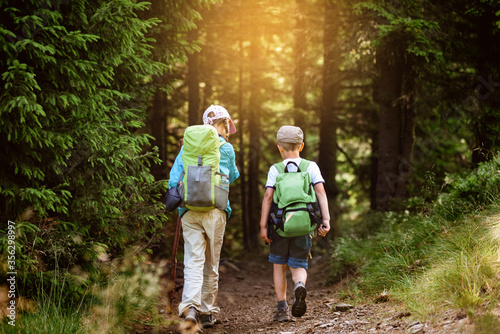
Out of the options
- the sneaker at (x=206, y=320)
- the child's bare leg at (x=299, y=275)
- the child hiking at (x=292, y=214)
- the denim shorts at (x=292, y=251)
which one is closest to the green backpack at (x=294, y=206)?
the child hiking at (x=292, y=214)

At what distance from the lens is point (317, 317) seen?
527 cm

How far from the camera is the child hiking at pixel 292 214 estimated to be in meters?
4.93

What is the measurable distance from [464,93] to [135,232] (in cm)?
790

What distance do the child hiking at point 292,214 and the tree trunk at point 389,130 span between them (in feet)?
18.4

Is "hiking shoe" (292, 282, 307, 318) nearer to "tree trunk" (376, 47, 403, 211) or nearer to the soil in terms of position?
the soil

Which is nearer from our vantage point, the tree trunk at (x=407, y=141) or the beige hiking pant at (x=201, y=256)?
the beige hiking pant at (x=201, y=256)

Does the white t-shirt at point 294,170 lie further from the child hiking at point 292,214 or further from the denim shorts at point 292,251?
the denim shorts at point 292,251

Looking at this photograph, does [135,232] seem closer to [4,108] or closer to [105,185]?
[105,185]

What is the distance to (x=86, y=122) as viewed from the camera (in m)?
5.18

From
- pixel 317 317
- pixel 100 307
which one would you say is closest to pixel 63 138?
pixel 100 307

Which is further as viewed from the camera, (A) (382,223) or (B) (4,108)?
(A) (382,223)

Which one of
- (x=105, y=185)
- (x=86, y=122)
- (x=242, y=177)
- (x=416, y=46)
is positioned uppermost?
(x=416, y=46)

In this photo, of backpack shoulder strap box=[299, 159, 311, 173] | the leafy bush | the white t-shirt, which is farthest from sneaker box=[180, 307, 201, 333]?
backpack shoulder strap box=[299, 159, 311, 173]

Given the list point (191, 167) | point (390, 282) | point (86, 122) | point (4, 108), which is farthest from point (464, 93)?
point (4, 108)
